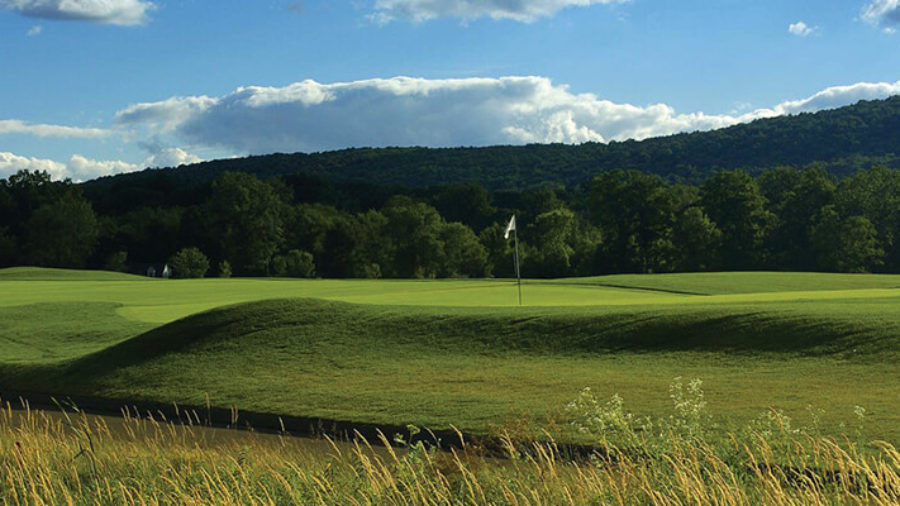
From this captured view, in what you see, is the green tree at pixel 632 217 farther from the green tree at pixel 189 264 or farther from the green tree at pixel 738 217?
the green tree at pixel 189 264

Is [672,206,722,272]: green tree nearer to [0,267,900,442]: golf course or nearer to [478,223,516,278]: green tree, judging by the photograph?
[478,223,516,278]: green tree

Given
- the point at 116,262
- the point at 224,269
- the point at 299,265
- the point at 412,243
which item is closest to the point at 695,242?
the point at 412,243

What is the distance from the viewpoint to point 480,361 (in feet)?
61.9

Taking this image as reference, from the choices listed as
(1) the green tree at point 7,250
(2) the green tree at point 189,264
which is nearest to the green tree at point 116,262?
(2) the green tree at point 189,264

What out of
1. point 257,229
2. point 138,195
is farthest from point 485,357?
point 138,195

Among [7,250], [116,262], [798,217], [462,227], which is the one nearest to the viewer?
[798,217]

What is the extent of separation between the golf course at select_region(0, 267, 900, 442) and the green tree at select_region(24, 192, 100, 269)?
5797cm

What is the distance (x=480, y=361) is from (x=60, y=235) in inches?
2835

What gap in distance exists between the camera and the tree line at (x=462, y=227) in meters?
69.8

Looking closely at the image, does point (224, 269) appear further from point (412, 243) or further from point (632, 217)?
point (632, 217)

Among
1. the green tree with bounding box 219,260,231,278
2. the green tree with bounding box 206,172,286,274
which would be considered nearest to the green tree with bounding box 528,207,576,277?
the green tree with bounding box 206,172,286,274

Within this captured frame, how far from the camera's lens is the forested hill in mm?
109875

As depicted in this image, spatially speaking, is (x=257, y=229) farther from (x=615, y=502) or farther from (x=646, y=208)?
(x=615, y=502)

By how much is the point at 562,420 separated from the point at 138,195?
9500 cm
